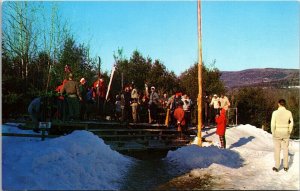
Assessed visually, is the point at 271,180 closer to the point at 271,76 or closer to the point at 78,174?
the point at 78,174

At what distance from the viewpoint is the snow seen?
9055 millimetres

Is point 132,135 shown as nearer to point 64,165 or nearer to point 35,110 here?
point 35,110

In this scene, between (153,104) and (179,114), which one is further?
(153,104)

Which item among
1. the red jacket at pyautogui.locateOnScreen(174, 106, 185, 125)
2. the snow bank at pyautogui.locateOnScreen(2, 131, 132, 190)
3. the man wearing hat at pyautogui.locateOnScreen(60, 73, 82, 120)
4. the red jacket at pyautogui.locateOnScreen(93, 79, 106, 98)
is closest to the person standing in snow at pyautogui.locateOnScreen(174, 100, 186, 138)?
the red jacket at pyautogui.locateOnScreen(174, 106, 185, 125)

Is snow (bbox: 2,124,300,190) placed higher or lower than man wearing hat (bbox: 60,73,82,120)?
lower

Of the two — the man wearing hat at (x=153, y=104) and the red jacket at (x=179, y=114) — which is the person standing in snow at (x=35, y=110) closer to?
the man wearing hat at (x=153, y=104)

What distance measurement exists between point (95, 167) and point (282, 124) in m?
4.75

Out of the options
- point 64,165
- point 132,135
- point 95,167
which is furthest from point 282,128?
point 132,135

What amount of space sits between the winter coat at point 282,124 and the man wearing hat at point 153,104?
28.6 ft

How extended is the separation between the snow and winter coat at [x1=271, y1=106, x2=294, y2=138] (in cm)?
93

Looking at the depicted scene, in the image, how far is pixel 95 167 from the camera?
35.0 ft

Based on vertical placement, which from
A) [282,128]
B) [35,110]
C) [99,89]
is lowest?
[282,128]

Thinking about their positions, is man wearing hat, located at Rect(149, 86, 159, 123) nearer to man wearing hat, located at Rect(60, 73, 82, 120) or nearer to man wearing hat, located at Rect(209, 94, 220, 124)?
man wearing hat, located at Rect(209, 94, 220, 124)

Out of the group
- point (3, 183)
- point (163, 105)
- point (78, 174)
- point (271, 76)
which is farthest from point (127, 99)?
point (271, 76)
